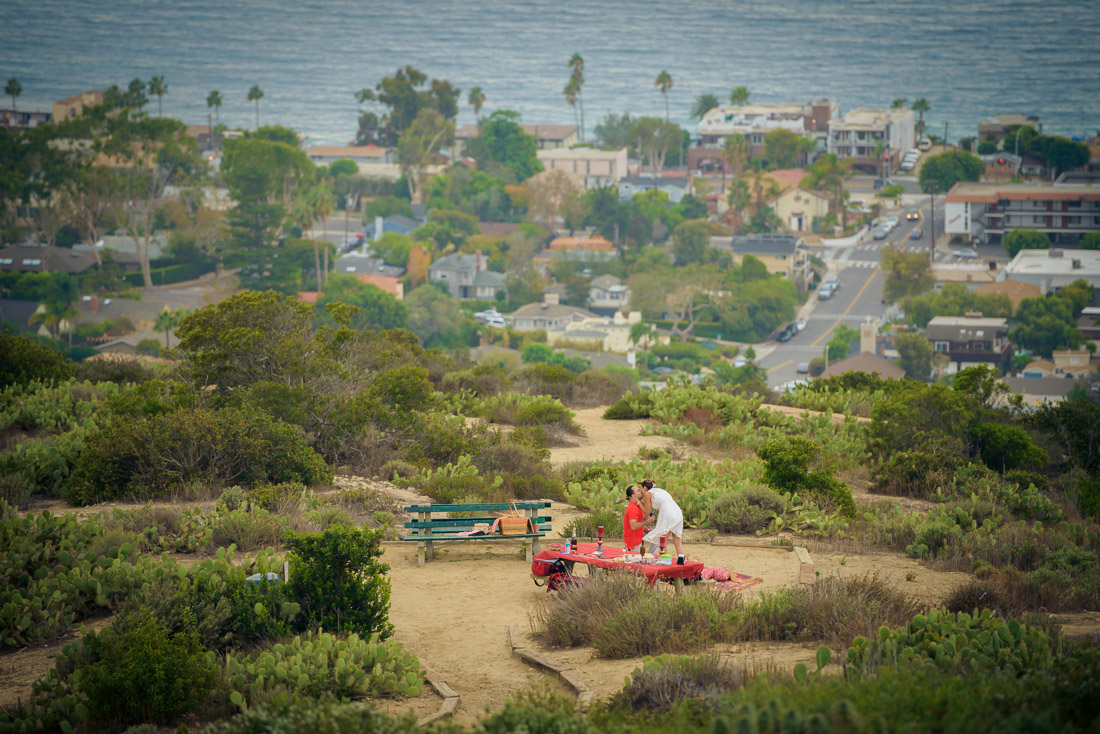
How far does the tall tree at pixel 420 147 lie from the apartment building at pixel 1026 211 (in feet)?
220

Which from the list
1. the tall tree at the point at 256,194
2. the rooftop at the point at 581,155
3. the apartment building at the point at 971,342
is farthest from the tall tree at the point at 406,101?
the apartment building at the point at 971,342

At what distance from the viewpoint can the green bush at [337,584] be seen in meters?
8.26

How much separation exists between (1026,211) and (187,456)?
393 ft

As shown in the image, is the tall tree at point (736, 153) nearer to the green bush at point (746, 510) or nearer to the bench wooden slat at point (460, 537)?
the green bush at point (746, 510)

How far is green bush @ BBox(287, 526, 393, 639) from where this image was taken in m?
8.26

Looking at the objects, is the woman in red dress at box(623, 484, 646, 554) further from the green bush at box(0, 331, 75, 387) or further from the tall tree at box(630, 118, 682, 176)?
the tall tree at box(630, 118, 682, 176)

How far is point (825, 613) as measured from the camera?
8.22 m

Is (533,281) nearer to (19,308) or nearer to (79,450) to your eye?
(19,308)

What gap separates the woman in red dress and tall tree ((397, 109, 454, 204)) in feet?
423

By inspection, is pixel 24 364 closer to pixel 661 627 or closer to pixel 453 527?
pixel 453 527

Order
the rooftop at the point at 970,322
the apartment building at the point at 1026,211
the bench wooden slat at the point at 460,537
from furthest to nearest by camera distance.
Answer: the apartment building at the point at 1026,211
the rooftop at the point at 970,322
the bench wooden slat at the point at 460,537

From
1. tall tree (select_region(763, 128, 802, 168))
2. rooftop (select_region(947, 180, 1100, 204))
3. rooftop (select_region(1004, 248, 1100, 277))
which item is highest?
tall tree (select_region(763, 128, 802, 168))

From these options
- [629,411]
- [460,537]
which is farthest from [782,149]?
[460,537]

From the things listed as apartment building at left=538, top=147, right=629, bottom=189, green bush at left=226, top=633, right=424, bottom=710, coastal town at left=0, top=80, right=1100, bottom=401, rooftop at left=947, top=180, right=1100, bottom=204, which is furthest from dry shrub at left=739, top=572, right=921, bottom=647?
apartment building at left=538, top=147, right=629, bottom=189
